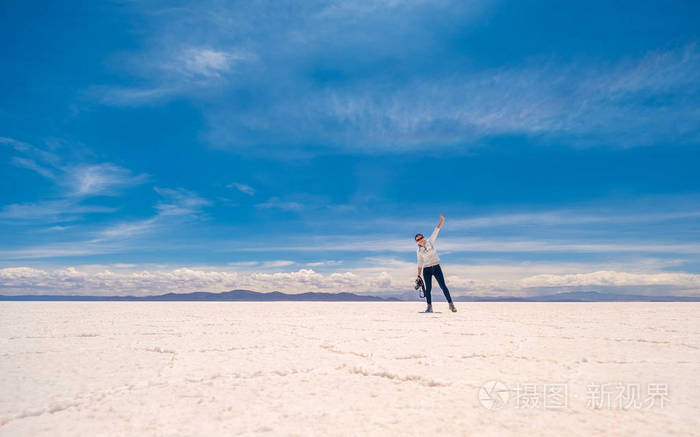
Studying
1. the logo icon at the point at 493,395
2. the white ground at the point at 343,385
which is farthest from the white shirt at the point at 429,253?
the logo icon at the point at 493,395

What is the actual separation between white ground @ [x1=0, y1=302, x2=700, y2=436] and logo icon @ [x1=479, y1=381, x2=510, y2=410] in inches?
0.5

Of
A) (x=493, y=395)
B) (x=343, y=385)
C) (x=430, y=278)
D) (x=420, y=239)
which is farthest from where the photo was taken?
(x=430, y=278)

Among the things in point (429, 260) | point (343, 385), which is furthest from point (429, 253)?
point (343, 385)

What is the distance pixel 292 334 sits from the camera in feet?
12.9

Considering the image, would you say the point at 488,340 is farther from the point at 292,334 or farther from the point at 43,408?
the point at 43,408

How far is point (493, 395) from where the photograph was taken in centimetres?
182

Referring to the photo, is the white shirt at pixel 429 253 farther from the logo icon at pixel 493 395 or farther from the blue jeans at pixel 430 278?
the logo icon at pixel 493 395

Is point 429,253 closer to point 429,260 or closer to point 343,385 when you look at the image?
point 429,260

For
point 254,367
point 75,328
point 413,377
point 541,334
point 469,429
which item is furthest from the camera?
point 75,328

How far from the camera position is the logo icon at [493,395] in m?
1.68

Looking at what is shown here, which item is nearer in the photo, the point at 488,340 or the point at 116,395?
the point at 116,395

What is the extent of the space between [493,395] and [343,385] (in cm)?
70

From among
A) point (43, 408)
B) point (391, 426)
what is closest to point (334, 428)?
point (391, 426)

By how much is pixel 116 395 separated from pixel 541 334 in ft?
11.8
